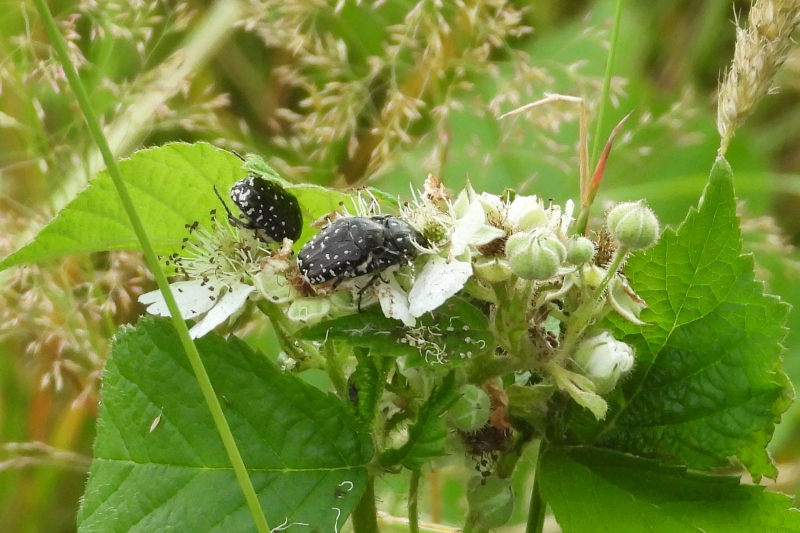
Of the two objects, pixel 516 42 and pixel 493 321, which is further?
pixel 516 42

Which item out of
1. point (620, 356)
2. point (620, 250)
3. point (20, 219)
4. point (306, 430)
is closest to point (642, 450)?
point (620, 356)

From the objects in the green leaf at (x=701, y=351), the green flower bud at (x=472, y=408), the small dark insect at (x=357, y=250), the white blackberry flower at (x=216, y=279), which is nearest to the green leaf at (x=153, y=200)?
the white blackberry flower at (x=216, y=279)

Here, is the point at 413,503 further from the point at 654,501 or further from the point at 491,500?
the point at 654,501

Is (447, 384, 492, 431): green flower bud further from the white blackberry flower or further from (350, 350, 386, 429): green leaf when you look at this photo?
the white blackberry flower

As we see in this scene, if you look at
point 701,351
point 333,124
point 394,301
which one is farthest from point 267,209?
point 333,124

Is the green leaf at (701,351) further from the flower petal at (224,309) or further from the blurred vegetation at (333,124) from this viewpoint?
the blurred vegetation at (333,124)

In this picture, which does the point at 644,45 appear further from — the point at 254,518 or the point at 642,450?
the point at 254,518
